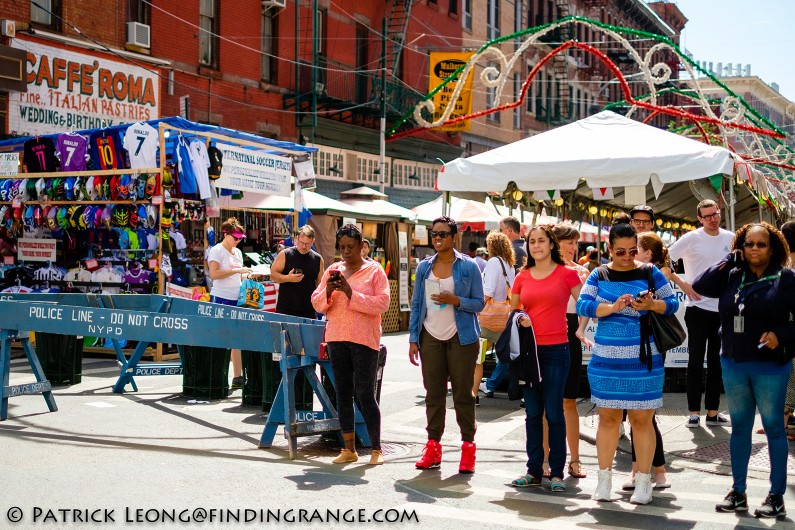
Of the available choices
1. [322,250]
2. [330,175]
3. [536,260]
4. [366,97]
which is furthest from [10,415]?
[366,97]

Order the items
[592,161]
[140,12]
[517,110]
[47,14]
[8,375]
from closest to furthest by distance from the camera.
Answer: [8,375], [592,161], [47,14], [140,12], [517,110]

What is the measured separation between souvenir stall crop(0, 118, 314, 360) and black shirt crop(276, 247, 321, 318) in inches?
177

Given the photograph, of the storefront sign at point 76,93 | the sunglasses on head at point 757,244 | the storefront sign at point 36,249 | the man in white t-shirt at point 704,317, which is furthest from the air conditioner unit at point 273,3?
the sunglasses on head at point 757,244

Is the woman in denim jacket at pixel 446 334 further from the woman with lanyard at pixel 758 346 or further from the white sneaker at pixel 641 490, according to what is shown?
the woman with lanyard at pixel 758 346

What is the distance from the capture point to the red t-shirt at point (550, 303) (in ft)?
23.1

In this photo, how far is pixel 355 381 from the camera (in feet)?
25.6

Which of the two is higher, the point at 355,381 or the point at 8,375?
the point at 355,381

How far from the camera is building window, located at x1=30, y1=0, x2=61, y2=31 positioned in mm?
18422

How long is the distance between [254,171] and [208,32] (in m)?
7.99

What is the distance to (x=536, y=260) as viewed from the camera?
720cm

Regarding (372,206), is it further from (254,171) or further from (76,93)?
(76,93)

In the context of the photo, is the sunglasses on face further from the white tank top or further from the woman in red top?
the white tank top

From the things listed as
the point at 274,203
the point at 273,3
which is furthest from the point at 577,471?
the point at 273,3

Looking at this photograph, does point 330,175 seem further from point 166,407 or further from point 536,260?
point 536,260
